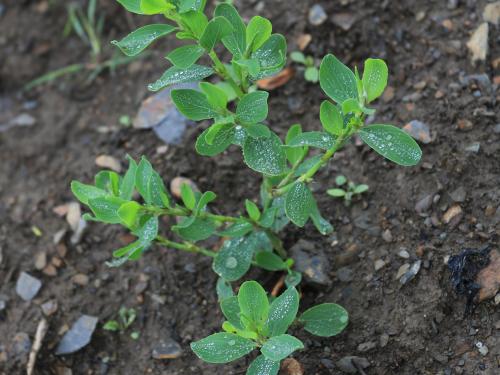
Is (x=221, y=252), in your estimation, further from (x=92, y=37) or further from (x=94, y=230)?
(x=92, y=37)

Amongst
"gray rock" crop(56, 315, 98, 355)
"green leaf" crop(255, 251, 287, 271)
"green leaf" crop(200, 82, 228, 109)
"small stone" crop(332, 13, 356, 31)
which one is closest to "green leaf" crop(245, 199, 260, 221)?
"green leaf" crop(255, 251, 287, 271)

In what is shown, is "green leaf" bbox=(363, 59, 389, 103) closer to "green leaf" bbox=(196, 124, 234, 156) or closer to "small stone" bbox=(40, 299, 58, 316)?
"green leaf" bbox=(196, 124, 234, 156)

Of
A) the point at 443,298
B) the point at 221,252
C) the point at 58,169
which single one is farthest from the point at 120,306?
the point at 443,298

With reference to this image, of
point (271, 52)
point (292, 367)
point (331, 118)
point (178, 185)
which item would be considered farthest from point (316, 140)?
point (178, 185)

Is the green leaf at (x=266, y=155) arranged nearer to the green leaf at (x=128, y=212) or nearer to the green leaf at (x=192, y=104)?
the green leaf at (x=192, y=104)

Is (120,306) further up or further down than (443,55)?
further down

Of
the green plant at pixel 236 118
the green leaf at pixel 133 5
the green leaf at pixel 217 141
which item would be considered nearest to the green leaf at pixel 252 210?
the green plant at pixel 236 118
